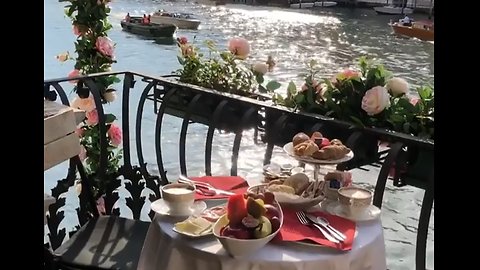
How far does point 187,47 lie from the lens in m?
2.90

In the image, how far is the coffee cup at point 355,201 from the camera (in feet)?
5.29

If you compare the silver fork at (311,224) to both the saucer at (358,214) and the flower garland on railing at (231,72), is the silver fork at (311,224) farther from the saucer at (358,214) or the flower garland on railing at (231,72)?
the flower garland on railing at (231,72)

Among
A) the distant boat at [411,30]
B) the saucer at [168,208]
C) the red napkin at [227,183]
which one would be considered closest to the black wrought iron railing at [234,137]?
the red napkin at [227,183]

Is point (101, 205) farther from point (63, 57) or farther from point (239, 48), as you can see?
point (239, 48)

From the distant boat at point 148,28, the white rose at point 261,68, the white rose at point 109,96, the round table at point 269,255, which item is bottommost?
the round table at point 269,255

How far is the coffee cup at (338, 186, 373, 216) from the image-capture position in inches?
63.4

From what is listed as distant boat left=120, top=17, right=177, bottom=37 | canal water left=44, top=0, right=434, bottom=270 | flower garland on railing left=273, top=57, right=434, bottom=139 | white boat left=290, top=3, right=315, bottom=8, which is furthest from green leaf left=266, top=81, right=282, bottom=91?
white boat left=290, top=3, right=315, bottom=8

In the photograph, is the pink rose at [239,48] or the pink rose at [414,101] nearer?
the pink rose at [414,101]

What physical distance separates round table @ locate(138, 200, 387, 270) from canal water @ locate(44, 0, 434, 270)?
3623mm

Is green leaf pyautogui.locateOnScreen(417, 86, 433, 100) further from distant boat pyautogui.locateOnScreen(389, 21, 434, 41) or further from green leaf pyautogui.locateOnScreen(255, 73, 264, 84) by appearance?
distant boat pyautogui.locateOnScreen(389, 21, 434, 41)

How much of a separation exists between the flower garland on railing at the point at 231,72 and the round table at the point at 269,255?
1.18 meters
